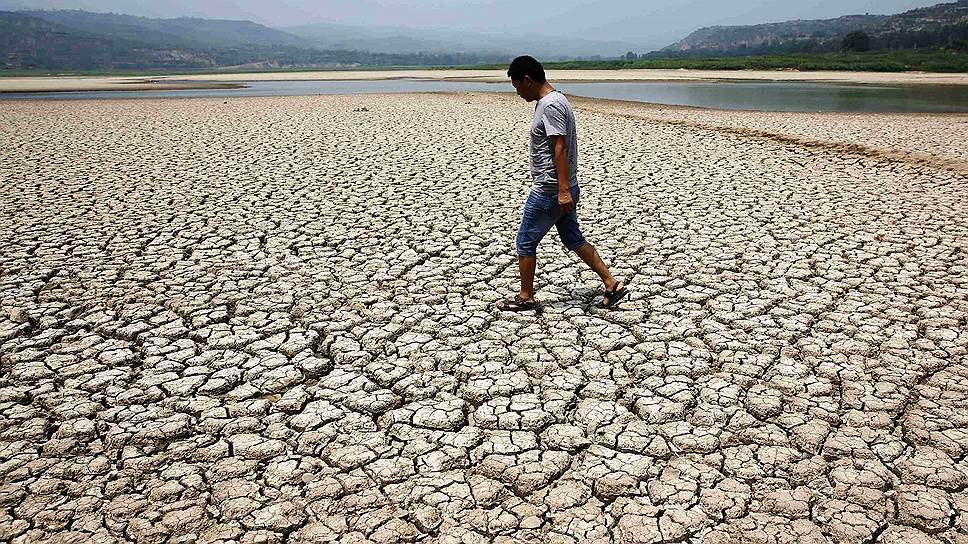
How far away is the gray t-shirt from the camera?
405cm

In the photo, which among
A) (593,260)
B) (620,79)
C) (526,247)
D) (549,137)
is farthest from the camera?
(620,79)

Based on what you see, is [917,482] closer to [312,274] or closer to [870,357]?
[870,357]

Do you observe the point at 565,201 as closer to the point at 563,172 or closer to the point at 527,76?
the point at 563,172

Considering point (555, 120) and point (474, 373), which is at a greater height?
point (555, 120)

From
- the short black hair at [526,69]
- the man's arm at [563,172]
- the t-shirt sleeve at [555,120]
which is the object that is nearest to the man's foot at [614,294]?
the man's arm at [563,172]

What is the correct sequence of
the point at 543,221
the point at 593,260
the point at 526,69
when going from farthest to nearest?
the point at 593,260, the point at 543,221, the point at 526,69

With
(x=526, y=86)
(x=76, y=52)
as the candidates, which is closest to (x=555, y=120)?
(x=526, y=86)

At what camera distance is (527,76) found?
4.01m

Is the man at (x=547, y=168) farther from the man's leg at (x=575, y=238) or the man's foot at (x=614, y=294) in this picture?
the man's foot at (x=614, y=294)

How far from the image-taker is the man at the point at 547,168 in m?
4.05

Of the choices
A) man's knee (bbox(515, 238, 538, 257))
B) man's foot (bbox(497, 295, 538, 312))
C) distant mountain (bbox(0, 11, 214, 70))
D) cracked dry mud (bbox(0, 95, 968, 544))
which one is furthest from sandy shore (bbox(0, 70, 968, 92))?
distant mountain (bbox(0, 11, 214, 70))

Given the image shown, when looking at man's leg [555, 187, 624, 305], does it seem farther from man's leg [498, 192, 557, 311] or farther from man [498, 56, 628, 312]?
man's leg [498, 192, 557, 311]

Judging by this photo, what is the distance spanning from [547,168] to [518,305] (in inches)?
46.3

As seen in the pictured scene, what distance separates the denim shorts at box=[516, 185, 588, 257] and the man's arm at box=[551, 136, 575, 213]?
0.33ft
